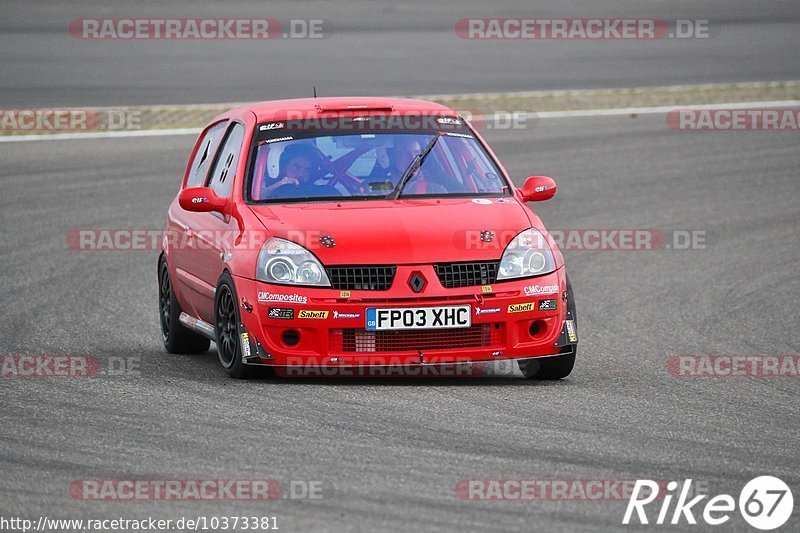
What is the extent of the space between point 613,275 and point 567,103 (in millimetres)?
8153

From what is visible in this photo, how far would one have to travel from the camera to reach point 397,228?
8.50m

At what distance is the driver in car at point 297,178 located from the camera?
9.05m

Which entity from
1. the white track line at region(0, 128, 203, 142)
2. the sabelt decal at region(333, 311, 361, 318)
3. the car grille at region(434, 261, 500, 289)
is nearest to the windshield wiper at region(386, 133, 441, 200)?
the car grille at region(434, 261, 500, 289)

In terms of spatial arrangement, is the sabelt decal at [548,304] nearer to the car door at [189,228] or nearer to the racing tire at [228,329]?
the racing tire at [228,329]

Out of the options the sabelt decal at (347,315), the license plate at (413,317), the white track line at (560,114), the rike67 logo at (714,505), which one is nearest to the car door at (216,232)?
the sabelt decal at (347,315)

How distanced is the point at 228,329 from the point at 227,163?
1.32 m

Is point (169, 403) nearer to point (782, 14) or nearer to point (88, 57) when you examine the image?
point (88, 57)

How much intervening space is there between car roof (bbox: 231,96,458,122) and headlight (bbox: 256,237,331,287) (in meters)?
1.34

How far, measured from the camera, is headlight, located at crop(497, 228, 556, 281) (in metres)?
8.48

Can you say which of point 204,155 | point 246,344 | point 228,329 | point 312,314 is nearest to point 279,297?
point 312,314

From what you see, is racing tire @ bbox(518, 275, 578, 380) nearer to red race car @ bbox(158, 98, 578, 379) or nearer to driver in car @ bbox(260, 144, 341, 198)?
red race car @ bbox(158, 98, 578, 379)

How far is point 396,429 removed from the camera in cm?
713

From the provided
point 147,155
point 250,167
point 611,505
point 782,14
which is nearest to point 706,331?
point 250,167

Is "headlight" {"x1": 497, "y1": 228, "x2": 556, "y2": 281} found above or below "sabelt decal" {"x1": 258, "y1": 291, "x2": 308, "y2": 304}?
above
